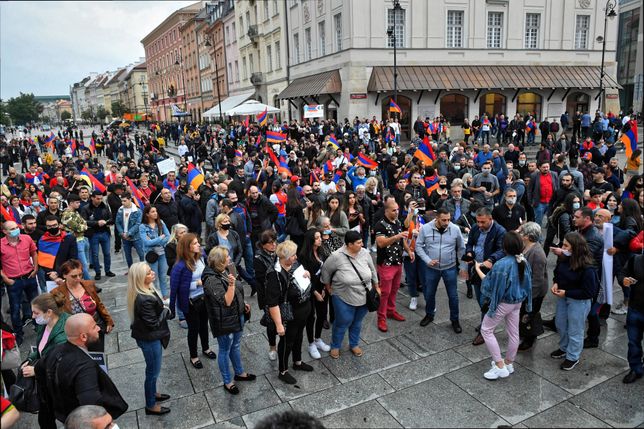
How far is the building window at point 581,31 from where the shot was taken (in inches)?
1218

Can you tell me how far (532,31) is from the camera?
99.9 ft

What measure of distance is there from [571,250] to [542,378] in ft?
4.94

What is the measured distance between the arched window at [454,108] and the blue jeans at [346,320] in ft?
86.6

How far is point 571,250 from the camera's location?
17.0 ft

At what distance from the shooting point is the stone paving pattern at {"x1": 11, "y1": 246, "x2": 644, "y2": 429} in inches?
183

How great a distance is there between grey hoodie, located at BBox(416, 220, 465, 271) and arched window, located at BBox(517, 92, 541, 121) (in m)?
28.2

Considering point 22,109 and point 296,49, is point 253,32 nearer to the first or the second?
point 296,49

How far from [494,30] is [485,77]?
143 inches

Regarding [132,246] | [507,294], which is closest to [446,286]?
[507,294]

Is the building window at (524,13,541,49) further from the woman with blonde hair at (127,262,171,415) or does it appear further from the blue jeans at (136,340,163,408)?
the blue jeans at (136,340,163,408)

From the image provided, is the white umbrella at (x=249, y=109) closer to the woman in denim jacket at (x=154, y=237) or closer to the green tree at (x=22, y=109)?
the woman in denim jacket at (x=154, y=237)

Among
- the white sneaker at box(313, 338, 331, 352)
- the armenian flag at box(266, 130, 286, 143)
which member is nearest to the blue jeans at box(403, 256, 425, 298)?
the white sneaker at box(313, 338, 331, 352)

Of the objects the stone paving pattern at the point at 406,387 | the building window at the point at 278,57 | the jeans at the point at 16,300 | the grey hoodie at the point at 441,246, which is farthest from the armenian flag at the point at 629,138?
the building window at the point at 278,57

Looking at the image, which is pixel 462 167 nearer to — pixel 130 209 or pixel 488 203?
pixel 488 203
